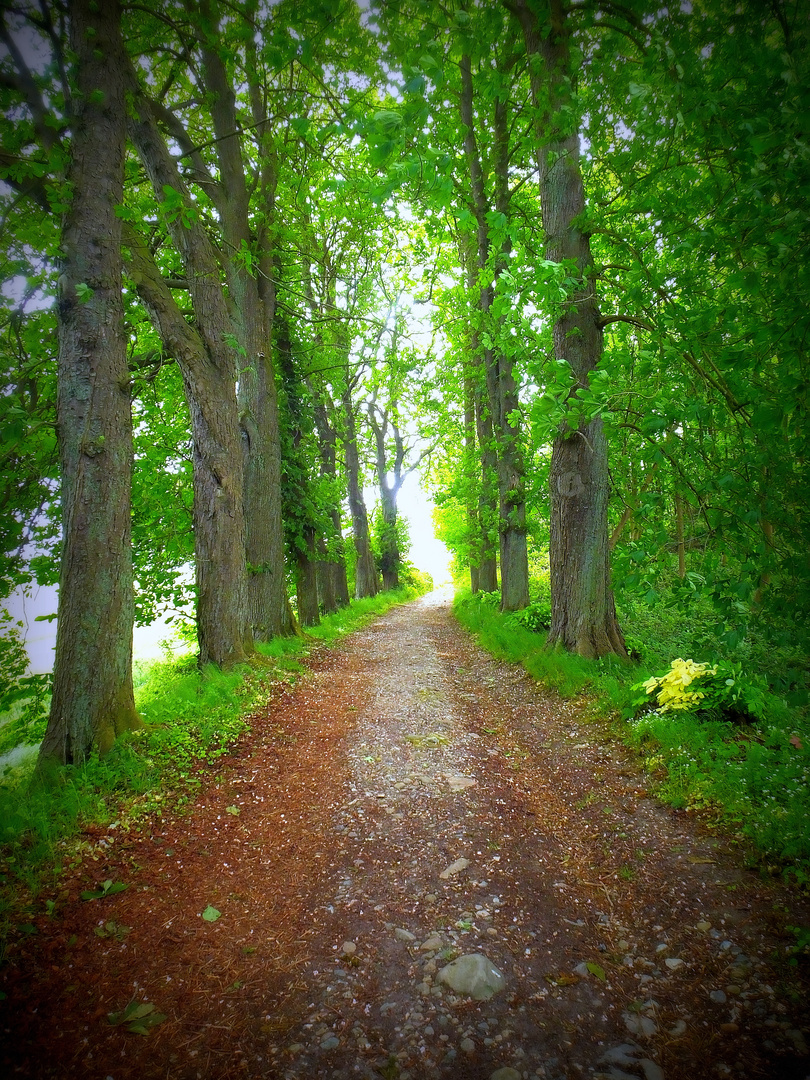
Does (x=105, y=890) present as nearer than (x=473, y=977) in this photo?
No

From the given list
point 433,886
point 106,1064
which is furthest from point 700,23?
point 106,1064

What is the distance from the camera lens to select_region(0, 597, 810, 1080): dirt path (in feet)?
7.09

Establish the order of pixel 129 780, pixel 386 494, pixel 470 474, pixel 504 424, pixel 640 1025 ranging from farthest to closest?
pixel 386 494 → pixel 470 474 → pixel 504 424 → pixel 129 780 → pixel 640 1025

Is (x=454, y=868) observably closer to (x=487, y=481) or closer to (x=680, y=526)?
(x=680, y=526)

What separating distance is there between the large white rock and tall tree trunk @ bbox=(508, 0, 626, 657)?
15.1 feet

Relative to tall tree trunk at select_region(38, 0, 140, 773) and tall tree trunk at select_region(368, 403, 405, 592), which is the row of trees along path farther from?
tall tree trunk at select_region(368, 403, 405, 592)

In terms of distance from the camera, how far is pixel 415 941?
2814mm

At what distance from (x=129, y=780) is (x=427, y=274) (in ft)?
31.0

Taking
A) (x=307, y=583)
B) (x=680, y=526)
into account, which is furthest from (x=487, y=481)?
(x=307, y=583)

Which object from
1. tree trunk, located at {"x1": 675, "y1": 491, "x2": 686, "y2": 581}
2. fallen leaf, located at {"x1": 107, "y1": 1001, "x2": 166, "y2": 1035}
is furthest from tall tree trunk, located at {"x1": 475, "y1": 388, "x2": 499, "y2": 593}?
fallen leaf, located at {"x1": 107, "y1": 1001, "x2": 166, "y2": 1035}

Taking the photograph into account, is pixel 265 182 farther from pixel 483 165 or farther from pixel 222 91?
pixel 483 165

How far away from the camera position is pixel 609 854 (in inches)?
136

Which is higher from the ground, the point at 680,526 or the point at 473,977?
the point at 680,526

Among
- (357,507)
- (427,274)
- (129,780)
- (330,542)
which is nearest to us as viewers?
(129,780)
